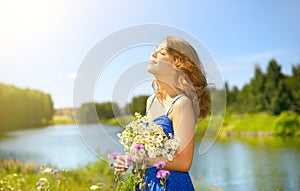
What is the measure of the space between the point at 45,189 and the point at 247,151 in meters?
11.3

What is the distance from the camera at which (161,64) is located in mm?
1773

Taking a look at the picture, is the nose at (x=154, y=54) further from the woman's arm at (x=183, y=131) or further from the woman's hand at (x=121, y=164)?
the woman's hand at (x=121, y=164)

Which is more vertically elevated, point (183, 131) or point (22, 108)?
point (22, 108)

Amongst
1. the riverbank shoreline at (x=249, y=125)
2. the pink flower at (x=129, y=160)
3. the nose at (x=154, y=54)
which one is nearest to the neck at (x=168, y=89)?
the nose at (x=154, y=54)

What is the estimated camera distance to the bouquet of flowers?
1587 mm

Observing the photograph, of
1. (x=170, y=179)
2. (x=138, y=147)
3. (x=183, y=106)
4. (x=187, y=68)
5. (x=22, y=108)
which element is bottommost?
(x=170, y=179)

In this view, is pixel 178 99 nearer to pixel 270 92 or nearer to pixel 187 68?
pixel 187 68

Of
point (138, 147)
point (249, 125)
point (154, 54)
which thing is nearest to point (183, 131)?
point (138, 147)

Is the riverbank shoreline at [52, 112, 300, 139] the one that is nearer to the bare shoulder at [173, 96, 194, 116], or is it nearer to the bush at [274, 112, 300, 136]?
the bush at [274, 112, 300, 136]

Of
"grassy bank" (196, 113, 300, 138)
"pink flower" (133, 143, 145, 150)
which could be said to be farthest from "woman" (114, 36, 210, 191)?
"grassy bank" (196, 113, 300, 138)

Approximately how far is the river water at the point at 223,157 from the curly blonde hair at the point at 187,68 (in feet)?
9.90

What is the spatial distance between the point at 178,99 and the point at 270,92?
15.2 m

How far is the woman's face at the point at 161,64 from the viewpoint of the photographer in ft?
5.81

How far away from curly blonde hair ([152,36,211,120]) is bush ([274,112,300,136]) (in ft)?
46.8
